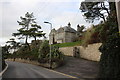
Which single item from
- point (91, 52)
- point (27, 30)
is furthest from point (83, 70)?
point (27, 30)

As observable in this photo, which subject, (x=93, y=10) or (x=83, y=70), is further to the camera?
(x=93, y=10)

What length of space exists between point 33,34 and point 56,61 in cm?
1957

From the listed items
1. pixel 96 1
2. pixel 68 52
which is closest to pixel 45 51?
pixel 68 52

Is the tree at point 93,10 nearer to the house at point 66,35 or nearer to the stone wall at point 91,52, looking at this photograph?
the stone wall at point 91,52

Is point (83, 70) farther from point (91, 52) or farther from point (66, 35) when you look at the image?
point (66, 35)

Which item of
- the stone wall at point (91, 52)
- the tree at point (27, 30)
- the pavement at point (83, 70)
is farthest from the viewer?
the tree at point (27, 30)

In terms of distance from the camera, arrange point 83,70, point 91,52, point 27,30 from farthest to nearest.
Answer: point 27,30 < point 91,52 < point 83,70

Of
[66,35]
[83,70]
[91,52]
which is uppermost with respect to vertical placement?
[66,35]

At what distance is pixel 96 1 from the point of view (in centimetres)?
2233

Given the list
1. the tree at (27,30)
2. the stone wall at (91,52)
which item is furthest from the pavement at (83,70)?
the tree at (27,30)

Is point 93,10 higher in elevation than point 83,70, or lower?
higher

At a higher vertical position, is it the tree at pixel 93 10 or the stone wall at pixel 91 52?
the tree at pixel 93 10

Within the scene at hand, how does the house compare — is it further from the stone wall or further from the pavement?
the pavement

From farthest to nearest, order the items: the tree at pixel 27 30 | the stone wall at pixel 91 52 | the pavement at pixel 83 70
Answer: the tree at pixel 27 30 → the stone wall at pixel 91 52 → the pavement at pixel 83 70
